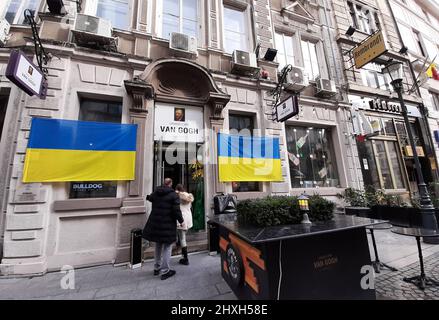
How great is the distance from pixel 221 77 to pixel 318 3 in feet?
27.7

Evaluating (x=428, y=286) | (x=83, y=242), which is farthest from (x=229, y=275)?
(x=83, y=242)

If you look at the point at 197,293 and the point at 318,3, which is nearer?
the point at 197,293

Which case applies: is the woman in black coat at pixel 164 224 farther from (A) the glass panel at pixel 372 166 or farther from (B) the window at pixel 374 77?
(B) the window at pixel 374 77

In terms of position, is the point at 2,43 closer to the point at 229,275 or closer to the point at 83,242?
the point at 83,242

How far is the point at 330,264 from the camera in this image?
2723 millimetres

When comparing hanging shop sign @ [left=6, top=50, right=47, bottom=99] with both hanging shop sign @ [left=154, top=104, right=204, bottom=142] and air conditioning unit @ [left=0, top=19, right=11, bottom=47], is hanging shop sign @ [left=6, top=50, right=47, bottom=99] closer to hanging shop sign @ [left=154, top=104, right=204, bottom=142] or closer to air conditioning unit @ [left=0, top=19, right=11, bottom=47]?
air conditioning unit @ [left=0, top=19, right=11, bottom=47]

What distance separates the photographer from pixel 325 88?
8742mm

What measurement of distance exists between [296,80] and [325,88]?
60.9 inches

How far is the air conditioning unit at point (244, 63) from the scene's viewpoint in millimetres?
Answer: 7274

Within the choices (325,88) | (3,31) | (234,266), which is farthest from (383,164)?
(3,31)

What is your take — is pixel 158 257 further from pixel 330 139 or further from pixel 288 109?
pixel 330 139

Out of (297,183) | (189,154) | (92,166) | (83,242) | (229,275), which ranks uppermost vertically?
(189,154)

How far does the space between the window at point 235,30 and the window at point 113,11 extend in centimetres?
372

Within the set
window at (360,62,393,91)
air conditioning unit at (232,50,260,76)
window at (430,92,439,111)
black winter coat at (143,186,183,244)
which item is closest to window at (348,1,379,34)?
window at (360,62,393,91)
